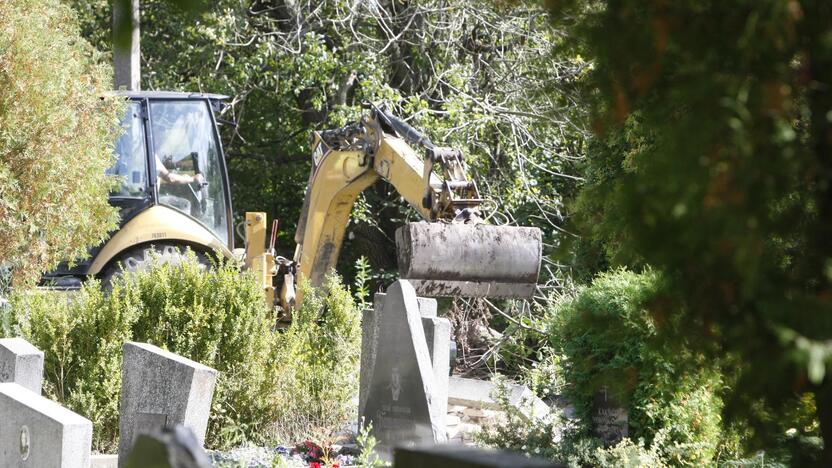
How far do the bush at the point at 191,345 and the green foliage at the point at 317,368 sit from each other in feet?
0.04

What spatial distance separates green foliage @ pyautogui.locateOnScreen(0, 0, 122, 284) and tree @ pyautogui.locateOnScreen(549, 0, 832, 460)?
328 inches

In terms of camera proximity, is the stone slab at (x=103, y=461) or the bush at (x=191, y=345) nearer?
the stone slab at (x=103, y=461)

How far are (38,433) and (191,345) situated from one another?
3360mm

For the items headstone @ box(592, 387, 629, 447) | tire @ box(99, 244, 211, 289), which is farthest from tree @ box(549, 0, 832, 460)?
tire @ box(99, 244, 211, 289)

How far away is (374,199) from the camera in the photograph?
673 inches

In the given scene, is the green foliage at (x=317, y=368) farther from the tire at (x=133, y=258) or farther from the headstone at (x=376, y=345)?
the tire at (x=133, y=258)

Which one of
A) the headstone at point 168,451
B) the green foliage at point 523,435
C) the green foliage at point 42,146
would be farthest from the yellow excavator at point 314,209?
the headstone at point 168,451

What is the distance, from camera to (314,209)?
1186 cm

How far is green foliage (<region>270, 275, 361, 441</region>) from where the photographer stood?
27.6ft

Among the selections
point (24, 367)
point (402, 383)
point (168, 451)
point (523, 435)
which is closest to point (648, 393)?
point (523, 435)

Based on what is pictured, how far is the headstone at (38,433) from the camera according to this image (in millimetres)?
4672

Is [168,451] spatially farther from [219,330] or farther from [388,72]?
[388,72]

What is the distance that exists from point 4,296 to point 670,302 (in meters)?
8.59

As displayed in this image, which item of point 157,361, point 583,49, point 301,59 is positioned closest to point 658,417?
point 157,361
